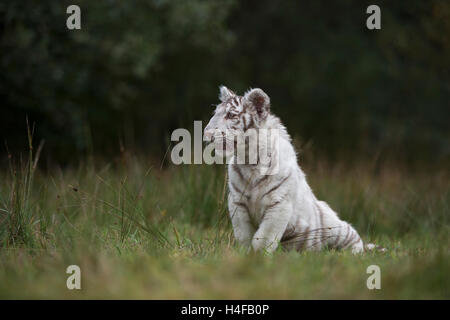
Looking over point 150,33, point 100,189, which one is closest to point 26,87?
point 150,33

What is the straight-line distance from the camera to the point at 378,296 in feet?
11.9

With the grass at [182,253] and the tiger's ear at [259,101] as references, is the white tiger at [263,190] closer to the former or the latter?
the tiger's ear at [259,101]

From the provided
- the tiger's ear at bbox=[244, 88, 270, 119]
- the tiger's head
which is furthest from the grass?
the tiger's ear at bbox=[244, 88, 270, 119]

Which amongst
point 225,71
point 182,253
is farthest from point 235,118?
point 225,71

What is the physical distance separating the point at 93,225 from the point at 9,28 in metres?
7.61

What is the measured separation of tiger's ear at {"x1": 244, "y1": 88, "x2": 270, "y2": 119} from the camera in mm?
4883

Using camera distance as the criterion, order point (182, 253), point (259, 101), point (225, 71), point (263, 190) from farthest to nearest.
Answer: point (225, 71)
point (259, 101)
point (263, 190)
point (182, 253)

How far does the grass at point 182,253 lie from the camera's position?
3.60 meters

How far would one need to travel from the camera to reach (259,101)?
4.92 meters

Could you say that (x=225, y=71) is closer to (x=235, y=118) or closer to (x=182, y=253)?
(x=235, y=118)

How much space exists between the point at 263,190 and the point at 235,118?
726mm

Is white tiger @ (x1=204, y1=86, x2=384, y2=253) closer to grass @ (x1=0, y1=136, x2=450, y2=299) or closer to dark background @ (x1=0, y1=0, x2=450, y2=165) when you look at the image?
grass @ (x1=0, y1=136, x2=450, y2=299)

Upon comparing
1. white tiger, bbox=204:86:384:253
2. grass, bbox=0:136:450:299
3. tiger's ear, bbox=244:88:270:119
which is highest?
tiger's ear, bbox=244:88:270:119

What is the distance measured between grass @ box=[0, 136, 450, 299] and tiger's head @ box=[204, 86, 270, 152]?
2.40ft
